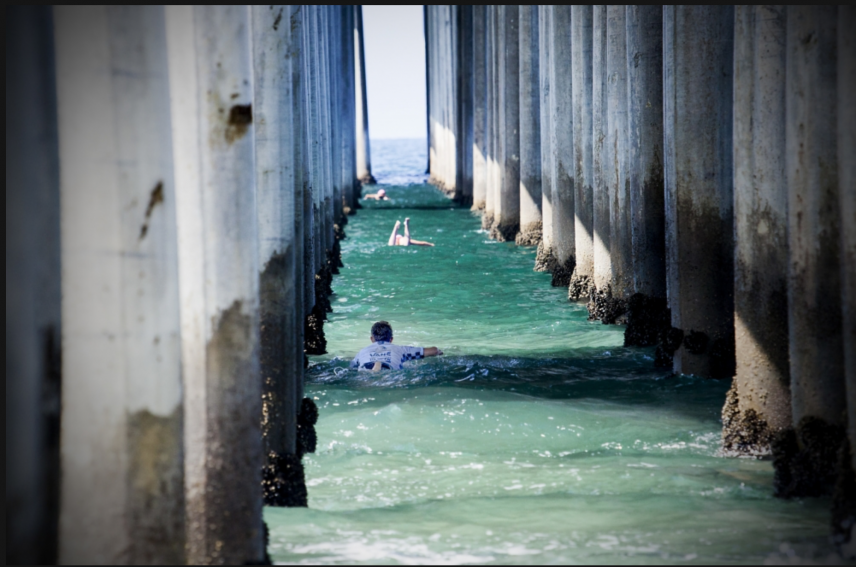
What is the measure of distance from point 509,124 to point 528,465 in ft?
46.4

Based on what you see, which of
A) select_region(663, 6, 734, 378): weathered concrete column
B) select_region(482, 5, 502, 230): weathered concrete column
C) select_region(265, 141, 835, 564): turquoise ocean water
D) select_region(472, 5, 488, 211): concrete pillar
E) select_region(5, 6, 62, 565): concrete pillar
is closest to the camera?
select_region(5, 6, 62, 565): concrete pillar

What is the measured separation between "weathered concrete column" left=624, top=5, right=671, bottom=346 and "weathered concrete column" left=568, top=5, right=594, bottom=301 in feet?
7.79

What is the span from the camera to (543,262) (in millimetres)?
16438

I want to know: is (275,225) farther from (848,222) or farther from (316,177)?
(316,177)

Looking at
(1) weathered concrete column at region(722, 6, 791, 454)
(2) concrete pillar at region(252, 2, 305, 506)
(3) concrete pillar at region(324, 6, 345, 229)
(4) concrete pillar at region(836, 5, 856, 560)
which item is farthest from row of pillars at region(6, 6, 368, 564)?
(3) concrete pillar at region(324, 6, 345, 229)

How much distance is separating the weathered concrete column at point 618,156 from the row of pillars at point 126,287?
23.1 ft

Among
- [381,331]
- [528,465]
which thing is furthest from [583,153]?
[528,465]

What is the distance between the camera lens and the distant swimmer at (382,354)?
30.5 ft

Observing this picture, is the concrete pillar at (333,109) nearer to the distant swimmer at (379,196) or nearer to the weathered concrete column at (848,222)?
the distant swimmer at (379,196)

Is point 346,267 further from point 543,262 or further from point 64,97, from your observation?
point 64,97

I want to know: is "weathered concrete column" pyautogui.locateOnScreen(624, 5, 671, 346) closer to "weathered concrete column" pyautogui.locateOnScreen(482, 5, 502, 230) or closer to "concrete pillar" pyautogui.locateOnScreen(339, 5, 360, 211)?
"weathered concrete column" pyautogui.locateOnScreen(482, 5, 502, 230)

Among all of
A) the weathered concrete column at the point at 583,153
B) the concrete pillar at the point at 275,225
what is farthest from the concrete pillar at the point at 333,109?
the concrete pillar at the point at 275,225

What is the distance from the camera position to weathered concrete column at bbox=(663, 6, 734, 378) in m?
8.00

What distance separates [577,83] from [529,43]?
576cm
